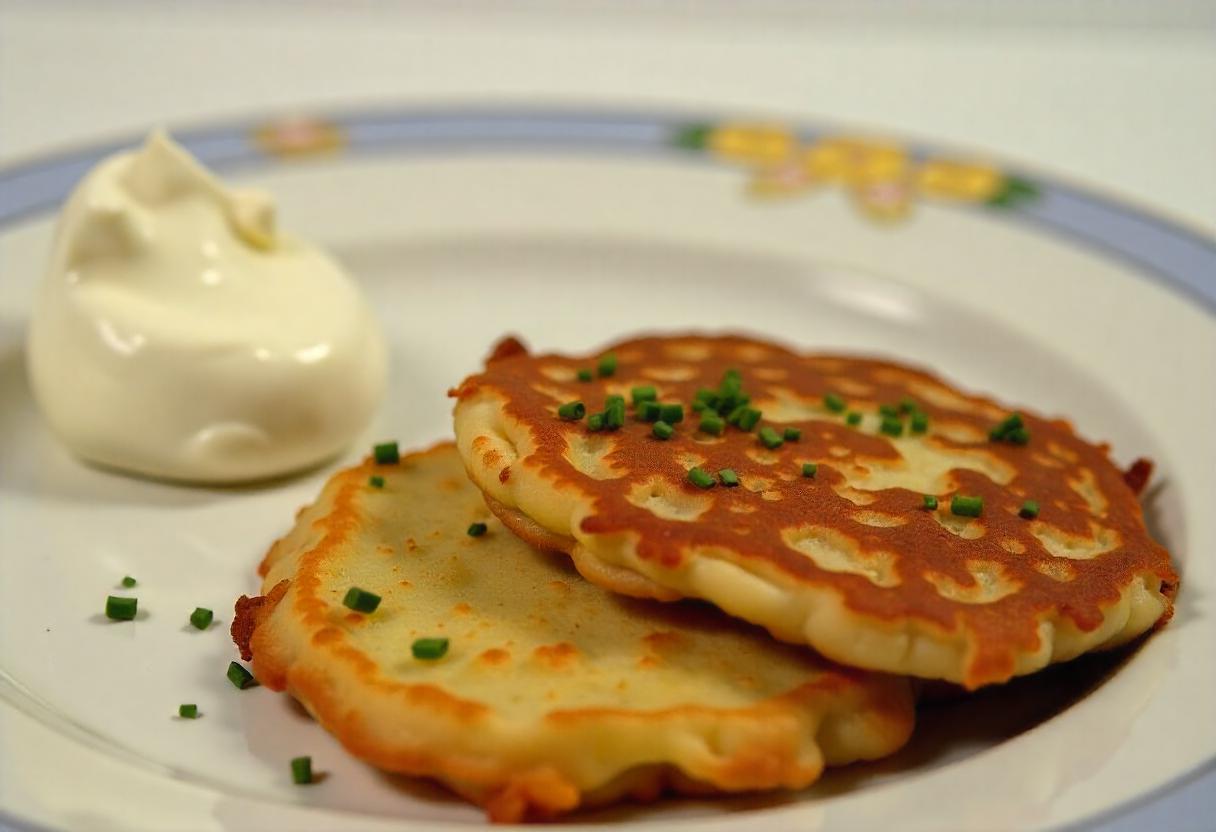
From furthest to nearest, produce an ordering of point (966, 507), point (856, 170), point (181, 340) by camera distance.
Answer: point (856, 170) → point (181, 340) → point (966, 507)

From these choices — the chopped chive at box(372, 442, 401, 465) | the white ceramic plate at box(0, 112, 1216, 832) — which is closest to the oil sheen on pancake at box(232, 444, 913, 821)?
the white ceramic plate at box(0, 112, 1216, 832)

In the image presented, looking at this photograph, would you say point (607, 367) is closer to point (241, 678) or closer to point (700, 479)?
point (700, 479)

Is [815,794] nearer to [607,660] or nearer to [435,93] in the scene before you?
[607,660]

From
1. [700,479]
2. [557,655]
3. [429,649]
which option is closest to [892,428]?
[700,479]

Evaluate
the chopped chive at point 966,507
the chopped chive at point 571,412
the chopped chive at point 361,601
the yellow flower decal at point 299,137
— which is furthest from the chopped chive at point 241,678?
the yellow flower decal at point 299,137

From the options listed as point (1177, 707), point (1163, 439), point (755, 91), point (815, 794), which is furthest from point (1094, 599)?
point (755, 91)

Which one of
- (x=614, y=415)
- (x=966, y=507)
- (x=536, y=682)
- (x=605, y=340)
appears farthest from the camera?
(x=605, y=340)

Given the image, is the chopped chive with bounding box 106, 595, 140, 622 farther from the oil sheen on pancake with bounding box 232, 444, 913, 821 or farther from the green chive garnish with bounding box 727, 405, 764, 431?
the green chive garnish with bounding box 727, 405, 764, 431
